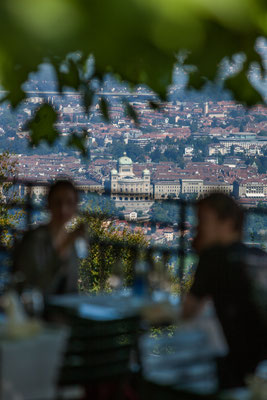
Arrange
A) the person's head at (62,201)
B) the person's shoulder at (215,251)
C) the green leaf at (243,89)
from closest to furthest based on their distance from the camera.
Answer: the green leaf at (243,89) < the person's shoulder at (215,251) < the person's head at (62,201)

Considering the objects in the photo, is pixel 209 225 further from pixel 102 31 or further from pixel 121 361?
pixel 102 31

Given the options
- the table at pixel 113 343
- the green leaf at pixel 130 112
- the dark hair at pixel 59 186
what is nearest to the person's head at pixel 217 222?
the table at pixel 113 343

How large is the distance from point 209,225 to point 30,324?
34.7 inches

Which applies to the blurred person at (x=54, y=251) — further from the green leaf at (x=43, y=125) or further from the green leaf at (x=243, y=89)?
the green leaf at (x=243, y=89)

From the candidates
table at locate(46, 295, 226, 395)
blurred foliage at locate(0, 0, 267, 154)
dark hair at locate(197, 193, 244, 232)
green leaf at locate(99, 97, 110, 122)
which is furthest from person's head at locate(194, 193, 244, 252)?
blurred foliage at locate(0, 0, 267, 154)

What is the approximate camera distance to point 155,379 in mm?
1803

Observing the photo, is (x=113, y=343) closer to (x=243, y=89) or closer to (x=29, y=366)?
(x=29, y=366)

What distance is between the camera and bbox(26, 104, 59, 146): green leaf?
2.62 meters

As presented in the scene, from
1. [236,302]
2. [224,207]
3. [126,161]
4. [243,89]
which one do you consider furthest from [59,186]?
[126,161]

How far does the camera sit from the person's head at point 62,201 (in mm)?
2928

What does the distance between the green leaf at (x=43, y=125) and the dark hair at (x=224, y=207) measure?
66 cm

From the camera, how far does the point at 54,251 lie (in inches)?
109

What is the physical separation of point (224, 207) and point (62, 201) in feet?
2.78

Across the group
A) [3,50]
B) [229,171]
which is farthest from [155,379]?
[229,171]
